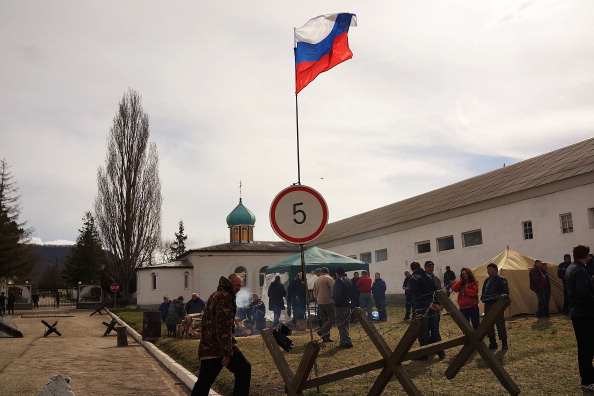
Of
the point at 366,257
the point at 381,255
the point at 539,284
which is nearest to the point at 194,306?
the point at 539,284

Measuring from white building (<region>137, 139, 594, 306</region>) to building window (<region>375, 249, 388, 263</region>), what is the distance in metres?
0.06

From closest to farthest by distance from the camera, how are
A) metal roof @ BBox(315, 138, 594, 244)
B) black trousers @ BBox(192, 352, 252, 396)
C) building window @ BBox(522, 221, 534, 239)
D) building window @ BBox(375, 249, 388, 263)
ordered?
black trousers @ BBox(192, 352, 252, 396) → metal roof @ BBox(315, 138, 594, 244) → building window @ BBox(522, 221, 534, 239) → building window @ BBox(375, 249, 388, 263)

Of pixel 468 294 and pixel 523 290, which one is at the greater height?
pixel 468 294

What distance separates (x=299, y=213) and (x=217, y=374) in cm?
233

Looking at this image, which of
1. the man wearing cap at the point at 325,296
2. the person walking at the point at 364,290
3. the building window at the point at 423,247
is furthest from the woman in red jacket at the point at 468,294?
the building window at the point at 423,247

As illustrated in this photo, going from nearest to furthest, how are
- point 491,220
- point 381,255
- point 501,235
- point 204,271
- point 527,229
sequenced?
1. point 527,229
2. point 501,235
3. point 491,220
4. point 381,255
5. point 204,271

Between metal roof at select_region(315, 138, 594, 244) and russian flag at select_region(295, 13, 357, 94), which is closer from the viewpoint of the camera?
russian flag at select_region(295, 13, 357, 94)

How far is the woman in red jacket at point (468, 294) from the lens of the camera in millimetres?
10961

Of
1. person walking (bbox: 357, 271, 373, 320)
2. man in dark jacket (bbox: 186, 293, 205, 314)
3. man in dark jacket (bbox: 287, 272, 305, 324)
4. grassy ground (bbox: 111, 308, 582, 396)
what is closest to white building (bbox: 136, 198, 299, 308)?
man in dark jacket (bbox: 186, 293, 205, 314)

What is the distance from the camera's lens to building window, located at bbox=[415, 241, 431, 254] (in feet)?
103

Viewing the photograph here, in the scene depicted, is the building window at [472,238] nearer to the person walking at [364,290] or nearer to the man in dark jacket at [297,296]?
the person walking at [364,290]

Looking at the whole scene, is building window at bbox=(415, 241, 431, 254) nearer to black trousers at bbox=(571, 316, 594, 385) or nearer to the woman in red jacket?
the woman in red jacket

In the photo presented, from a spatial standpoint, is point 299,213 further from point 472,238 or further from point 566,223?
point 472,238

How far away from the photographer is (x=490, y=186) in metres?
28.7
